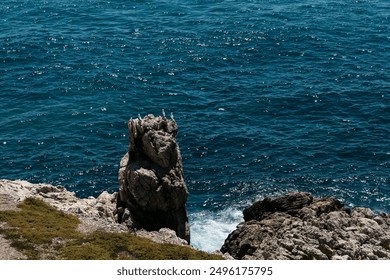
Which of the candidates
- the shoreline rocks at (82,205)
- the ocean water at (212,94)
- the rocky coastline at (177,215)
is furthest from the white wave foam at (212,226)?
the shoreline rocks at (82,205)

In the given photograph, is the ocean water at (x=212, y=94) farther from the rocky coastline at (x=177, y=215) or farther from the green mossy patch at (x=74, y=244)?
the green mossy patch at (x=74, y=244)

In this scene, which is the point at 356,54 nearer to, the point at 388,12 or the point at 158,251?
the point at 388,12

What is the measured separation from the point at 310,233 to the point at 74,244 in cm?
2428

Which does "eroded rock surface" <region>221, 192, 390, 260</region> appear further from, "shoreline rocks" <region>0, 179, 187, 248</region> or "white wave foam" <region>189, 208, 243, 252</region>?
"white wave foam" <region>189, 208, 243, 252</region>

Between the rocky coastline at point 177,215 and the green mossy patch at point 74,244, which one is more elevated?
the green mossy patch at point 74,244

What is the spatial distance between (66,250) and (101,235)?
5.21 m

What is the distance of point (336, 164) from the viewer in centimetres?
10819

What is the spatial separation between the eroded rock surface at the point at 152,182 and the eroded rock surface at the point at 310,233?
8485 mm

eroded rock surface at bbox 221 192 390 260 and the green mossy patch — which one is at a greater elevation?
the green mossy patch

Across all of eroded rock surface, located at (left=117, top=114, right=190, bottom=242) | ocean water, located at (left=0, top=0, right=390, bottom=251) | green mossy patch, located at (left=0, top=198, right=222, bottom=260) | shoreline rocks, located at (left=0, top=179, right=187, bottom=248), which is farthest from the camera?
ocean water, located at (left=0, top=0, right=390, bottom=251)

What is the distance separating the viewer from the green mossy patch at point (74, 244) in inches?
2635

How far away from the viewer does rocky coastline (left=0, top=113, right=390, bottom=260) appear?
2810 inches

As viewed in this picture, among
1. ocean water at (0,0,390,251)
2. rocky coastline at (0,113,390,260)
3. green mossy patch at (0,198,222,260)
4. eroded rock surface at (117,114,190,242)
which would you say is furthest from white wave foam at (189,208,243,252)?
green mossy patch at (0,198,222,260)

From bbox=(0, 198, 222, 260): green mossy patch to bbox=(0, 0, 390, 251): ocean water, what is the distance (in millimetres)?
24536
